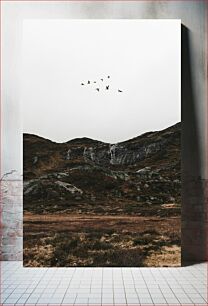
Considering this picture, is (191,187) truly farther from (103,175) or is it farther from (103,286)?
(103,286)

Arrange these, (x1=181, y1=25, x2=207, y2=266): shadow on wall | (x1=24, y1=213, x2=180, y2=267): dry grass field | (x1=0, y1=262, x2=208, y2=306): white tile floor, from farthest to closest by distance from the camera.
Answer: (x1=181, y1=25, x2=207, y2=266): shadow on wall → (x1=24, y1=213, x2=180, y2=267): dry grass field → (x1=0, y1=262, x2=208, y2=306): white tile floor

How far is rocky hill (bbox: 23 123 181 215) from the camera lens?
3.34 meters

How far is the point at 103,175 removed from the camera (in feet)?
11.0

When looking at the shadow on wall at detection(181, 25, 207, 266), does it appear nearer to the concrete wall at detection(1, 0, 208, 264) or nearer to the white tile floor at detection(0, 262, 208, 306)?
the concrete wall at detection(1, 0, 208, 264)

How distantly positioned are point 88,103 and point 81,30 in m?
0.50

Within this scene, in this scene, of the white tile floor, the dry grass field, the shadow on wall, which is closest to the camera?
the white tile floor

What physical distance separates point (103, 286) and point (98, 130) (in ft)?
3.50

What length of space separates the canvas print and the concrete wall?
107mm

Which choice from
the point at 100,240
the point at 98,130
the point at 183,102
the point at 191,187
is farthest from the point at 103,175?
the point at 183,102

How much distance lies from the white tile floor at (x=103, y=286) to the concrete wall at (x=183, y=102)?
0.79 ft

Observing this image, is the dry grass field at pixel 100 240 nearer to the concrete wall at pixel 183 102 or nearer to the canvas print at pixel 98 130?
the canvas print at pixel 98 130

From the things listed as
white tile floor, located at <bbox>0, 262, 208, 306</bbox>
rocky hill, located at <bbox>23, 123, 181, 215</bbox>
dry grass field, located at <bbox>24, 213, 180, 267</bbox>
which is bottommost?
white tile floor, located at <bbox>0, 262, 208, 306</bbox>

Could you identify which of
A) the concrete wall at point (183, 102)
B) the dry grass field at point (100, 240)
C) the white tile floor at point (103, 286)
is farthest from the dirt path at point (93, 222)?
the white tile floor at point (103, 286)

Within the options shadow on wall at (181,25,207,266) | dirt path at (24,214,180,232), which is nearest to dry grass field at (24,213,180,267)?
dirt path at (24,214,180,232)
